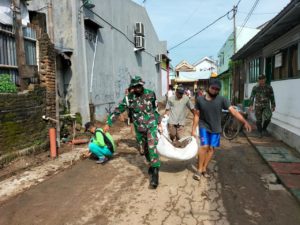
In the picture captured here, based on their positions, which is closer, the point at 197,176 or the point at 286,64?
the point at 197,176

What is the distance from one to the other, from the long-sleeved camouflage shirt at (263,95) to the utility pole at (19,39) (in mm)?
6381

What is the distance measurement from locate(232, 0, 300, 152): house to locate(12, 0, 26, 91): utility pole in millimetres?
6069

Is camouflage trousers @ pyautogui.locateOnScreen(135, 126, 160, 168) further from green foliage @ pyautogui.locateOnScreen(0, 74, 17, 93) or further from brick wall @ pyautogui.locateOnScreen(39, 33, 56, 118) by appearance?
brick wall @ pyautogui.locateOnScreen(39, 33, 56, 118)

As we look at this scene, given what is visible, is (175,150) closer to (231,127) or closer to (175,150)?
(175,150)

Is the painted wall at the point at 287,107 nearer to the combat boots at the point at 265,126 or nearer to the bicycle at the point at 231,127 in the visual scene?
the combat boots at the point at 265,126

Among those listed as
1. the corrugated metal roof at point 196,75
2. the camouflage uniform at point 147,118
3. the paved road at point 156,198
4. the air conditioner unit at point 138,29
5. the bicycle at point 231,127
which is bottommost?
the paved road at point 156,198

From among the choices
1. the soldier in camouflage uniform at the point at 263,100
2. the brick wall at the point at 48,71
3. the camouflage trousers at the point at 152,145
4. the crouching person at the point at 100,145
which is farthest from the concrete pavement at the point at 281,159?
the brick wall at the point at 48,71

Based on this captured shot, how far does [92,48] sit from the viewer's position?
11711 mm

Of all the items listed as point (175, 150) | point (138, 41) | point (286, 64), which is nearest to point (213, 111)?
point (175, 150)

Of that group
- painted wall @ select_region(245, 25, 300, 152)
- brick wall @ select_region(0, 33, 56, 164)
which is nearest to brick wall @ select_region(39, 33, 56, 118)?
brick wall @ select_region(0, 33, 56, 164)

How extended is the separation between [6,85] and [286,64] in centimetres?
757

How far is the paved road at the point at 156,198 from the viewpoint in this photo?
3854 millimetres

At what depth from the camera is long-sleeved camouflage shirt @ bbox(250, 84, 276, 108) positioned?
340 inches

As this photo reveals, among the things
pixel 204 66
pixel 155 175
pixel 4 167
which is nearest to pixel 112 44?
pixel 4 167
